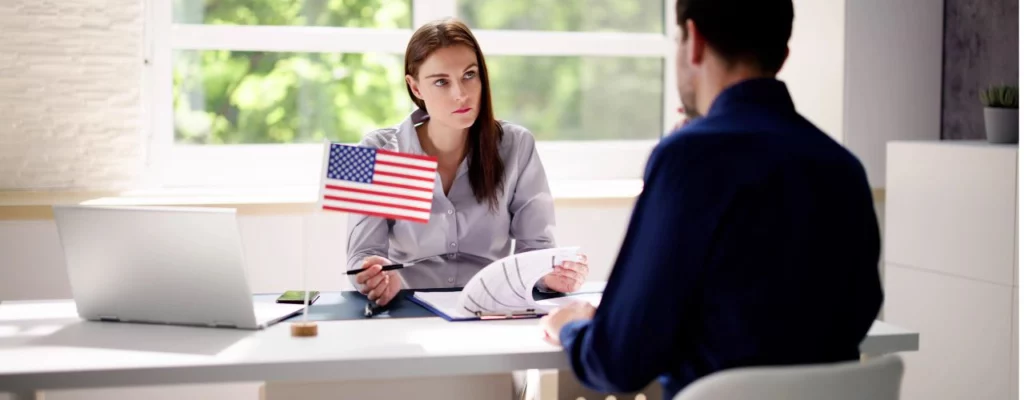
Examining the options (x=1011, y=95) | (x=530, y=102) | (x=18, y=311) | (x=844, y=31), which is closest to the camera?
(x=18, y=311)

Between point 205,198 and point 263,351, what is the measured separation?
2022 mm

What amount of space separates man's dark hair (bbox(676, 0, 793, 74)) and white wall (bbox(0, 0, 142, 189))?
2.72 m

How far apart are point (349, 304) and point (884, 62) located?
2.67 metres

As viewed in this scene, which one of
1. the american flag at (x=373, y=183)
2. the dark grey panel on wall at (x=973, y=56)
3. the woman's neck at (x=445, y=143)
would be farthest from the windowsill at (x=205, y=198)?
the american flag at (x=373, y=183)

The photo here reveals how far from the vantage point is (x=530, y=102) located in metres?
4.59

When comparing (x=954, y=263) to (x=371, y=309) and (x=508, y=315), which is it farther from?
(x=371, y=309)

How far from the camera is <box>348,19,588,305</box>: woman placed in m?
2.91

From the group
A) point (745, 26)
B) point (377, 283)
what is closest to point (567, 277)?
point (377, 283)

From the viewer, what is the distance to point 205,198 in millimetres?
3854

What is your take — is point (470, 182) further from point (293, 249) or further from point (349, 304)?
Answer: point (293, 249)

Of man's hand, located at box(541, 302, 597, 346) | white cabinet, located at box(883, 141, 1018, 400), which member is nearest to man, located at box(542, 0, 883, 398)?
man's hand, located at box(541, 302, 597, 346)

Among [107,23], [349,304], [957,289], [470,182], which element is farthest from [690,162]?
[107,23]

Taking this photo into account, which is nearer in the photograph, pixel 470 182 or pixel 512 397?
pixel 512 397

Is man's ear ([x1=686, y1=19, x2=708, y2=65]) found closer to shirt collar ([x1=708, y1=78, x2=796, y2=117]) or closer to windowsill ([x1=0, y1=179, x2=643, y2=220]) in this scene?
shirt collar ([x1=708, y1=78, x2=796, y2=117])
